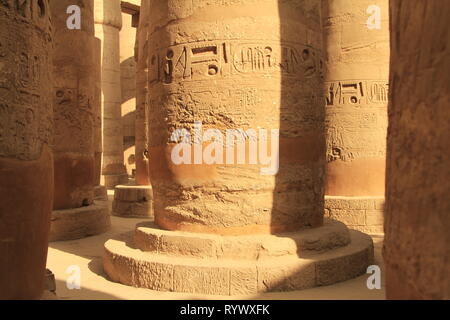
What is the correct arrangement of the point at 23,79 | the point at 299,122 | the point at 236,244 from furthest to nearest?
the point at 299,122, the point at 236,244, the point at 23,79

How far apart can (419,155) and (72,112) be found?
605cm

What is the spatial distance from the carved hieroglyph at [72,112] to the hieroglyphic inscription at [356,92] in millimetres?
4177

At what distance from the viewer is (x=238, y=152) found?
170 inches

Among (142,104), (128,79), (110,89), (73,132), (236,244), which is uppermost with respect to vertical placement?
(128,79)

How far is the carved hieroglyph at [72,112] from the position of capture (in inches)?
267

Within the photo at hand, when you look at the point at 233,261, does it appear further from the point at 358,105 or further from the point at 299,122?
the point at 358,105

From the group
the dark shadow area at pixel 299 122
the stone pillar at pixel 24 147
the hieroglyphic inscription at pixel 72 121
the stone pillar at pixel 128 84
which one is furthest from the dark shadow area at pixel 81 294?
the stone pillar at pixel 128 84

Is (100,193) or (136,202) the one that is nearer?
(136,202)

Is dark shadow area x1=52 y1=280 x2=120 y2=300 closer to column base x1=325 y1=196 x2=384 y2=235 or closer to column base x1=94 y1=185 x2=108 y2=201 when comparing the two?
column base x1=325 y1=196 x2=384 y2=235

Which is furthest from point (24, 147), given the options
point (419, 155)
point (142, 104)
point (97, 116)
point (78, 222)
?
point (142, 104)

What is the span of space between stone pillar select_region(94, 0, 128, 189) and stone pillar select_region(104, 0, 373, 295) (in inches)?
435

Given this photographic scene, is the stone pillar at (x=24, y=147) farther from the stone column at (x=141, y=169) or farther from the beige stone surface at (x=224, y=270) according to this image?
the stone column at (x=141, y=169)

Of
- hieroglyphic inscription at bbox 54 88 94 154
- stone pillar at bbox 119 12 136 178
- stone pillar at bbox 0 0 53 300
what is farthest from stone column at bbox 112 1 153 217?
stone pillar at bbox 119 12 136 178

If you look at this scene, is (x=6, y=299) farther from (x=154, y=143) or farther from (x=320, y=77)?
(x=320, y=77)
